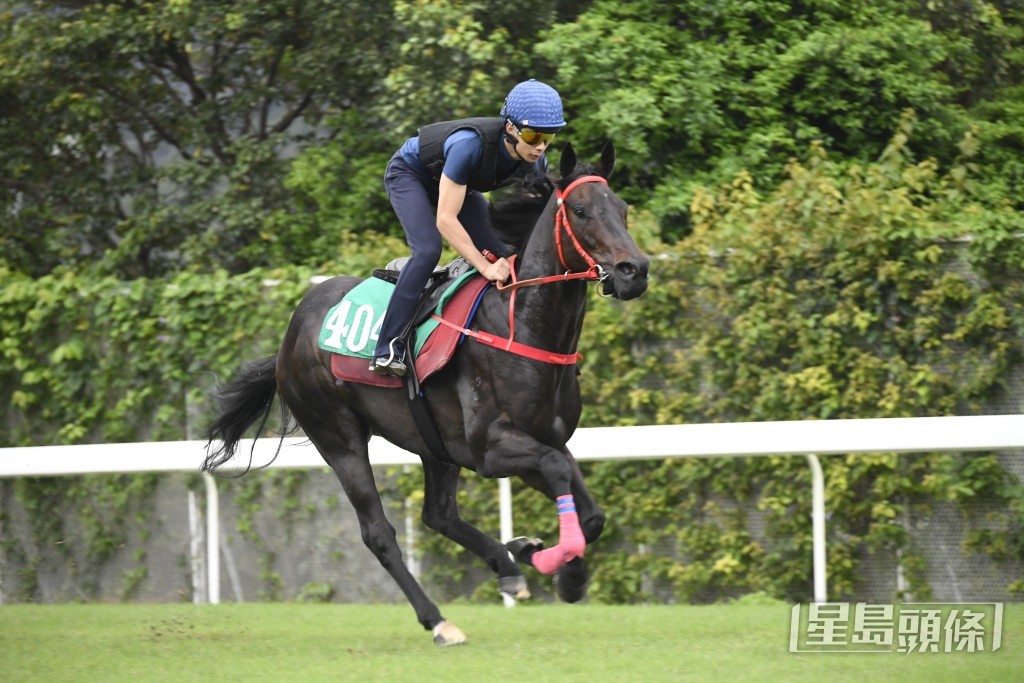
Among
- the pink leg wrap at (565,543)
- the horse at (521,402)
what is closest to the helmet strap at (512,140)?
the horse at (521,402)

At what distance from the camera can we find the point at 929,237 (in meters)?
7.71

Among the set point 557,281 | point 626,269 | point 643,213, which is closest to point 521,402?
point 557,281

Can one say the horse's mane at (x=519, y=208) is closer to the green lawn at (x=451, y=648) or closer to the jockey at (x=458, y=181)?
the jockey at (x=458, y=181)

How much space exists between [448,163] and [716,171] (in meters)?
5.32

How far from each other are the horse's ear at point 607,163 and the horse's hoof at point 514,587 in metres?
1.85

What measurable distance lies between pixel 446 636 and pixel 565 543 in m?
→ 1.03

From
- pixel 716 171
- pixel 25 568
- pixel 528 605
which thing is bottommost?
pixel 25 568

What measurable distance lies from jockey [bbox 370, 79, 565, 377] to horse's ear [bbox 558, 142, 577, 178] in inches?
5.8

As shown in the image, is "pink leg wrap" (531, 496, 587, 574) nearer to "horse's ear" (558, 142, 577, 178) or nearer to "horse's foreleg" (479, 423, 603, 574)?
"horse's foreleg" (479, 423, 603, 574)

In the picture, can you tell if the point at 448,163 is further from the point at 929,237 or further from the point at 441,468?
the point at 929,237

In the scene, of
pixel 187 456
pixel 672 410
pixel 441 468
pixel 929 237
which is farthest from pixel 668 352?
pixel 187 456

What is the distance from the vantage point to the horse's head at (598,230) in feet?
16.0

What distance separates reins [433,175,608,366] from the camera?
5.18 m
